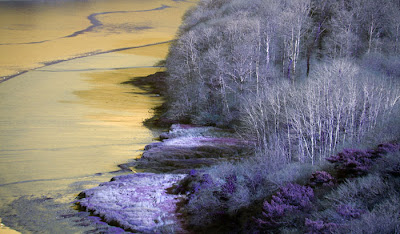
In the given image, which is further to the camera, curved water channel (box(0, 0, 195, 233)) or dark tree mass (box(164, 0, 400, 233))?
curved water channel (box(0, 0, 195, 233))

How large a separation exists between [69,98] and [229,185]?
31.5 metres

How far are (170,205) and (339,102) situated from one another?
12253mm

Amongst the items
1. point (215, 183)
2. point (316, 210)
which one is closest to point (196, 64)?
point (215, 183)

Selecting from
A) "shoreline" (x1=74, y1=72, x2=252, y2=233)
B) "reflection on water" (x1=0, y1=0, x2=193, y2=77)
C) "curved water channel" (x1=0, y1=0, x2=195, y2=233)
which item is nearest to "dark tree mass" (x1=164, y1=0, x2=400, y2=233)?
"shoreline" (x1=74, y1=72, x2=252, y2=233)

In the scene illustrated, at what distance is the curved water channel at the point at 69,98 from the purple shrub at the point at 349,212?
32.3 feet

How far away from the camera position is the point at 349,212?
14055mm

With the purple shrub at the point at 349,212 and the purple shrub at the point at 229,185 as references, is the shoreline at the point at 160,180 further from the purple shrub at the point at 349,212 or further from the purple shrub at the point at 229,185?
the purple shrub at the point at 349,212

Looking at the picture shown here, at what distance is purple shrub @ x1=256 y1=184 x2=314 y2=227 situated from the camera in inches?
639

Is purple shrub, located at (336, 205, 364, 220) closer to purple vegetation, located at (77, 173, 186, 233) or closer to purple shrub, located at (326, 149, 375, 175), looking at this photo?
purple shrub, located at (326, 149, 375, 175)

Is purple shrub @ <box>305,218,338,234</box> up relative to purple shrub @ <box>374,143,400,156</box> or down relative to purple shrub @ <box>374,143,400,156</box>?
down

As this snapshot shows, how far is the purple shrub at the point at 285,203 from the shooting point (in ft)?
53.3

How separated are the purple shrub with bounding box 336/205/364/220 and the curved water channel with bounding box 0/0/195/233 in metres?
9.86

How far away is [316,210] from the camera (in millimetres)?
15836

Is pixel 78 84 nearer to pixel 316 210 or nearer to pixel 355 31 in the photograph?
pixel 355 31
